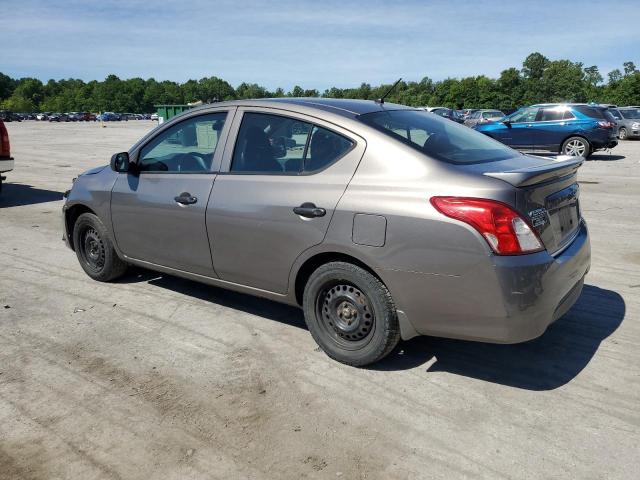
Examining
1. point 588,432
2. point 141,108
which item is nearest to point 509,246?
point 588,432

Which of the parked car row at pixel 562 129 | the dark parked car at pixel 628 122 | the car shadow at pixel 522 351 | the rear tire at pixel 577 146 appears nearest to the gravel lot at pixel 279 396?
the car shadow at pixel 522 351

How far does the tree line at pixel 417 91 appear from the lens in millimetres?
79562

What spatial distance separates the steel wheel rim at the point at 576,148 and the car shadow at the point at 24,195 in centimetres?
1483

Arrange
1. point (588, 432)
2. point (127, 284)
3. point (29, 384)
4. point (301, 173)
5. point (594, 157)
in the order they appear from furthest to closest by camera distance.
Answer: point (594, 157)
point (127, 284)
point (301, 173)
point (29, 384)
point (588, 432)

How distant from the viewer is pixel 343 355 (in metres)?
3.69

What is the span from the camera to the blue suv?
681 inches

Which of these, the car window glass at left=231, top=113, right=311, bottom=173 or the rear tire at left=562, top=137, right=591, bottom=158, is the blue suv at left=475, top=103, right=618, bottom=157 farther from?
the car window glass at left=231, top=113, right=311, bottom=173

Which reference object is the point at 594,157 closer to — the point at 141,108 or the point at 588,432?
the point at 588,432

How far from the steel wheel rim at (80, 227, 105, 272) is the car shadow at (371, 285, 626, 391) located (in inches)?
121

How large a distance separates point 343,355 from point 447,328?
0.78 metres

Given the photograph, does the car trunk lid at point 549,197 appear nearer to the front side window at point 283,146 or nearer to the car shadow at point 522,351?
the car shadow at point 522,351

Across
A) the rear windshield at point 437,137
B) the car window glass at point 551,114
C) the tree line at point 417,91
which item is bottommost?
the rear windshield at point 437,137

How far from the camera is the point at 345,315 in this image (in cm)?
367

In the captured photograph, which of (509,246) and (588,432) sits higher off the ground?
(509,246)
